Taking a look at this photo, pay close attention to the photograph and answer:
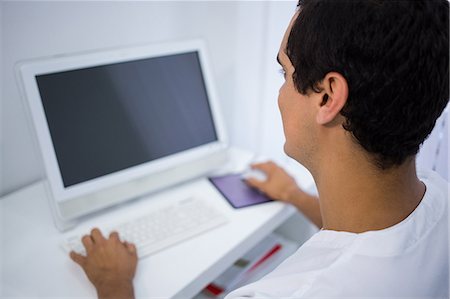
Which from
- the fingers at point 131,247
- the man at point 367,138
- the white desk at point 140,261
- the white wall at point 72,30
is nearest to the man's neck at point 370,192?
the man at point 367,138

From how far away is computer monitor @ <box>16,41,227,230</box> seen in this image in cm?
96

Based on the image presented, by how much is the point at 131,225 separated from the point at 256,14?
30.9 inches

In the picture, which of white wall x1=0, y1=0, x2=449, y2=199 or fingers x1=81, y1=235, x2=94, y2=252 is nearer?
fingers x1=81, y1=235, x2=94, y2=252

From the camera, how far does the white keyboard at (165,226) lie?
0.97 metres

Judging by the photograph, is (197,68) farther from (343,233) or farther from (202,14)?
(343,233)

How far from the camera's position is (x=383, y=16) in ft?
1.92

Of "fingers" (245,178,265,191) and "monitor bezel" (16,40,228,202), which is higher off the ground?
"monitor bezel" (16,40,228,202)

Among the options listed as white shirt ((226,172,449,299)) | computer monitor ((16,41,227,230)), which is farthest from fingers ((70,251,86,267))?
white shirt ((226,172,449,299))

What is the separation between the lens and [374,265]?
24.4 inches

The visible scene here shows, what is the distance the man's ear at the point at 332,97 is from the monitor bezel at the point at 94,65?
1.85 feet

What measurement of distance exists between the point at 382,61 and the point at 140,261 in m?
0.65

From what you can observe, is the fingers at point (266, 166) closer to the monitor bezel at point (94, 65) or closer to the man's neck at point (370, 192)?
the monitor bezel at point (94, 65)

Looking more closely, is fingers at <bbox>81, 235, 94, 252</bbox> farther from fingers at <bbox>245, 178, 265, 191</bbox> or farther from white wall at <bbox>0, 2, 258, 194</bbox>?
fingers at <bbox>245, 178, 265, 191</bbox>

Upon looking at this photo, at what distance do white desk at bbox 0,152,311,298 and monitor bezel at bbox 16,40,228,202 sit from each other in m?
0.10
